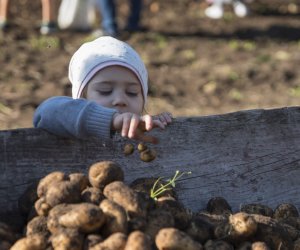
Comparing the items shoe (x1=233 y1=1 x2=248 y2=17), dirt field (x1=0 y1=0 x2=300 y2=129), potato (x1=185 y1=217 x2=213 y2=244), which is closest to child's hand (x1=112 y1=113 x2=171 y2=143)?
potato (x1=185 y1=217 x2=213 y2=244)

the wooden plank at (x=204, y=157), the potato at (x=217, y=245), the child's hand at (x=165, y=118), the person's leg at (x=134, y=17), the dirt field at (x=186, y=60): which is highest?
the person's leg at (x=134, y=17)

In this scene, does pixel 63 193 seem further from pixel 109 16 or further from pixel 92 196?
pixel 109 16

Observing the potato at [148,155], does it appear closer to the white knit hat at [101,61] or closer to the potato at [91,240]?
the white knit hat at [101,61]

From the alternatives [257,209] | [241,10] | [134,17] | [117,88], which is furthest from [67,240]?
[241,10]

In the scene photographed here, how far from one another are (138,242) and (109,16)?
7050 mm

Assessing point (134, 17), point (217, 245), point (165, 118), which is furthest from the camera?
point (134, 17)

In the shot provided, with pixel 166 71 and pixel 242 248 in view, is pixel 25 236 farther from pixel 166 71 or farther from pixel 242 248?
pixel 166 71

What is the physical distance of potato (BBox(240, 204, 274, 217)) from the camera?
3348 millimetres

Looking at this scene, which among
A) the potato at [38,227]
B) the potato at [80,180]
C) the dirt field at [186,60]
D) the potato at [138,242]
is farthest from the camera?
the dirt field at [186,60]

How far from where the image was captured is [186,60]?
883cm

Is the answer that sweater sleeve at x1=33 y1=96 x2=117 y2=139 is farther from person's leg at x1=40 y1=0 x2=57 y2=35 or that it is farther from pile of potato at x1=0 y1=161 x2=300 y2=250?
person's leg at x1=40 y1=0 x2=57 y2=35

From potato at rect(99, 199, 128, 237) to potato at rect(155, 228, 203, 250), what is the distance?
12 centimetres

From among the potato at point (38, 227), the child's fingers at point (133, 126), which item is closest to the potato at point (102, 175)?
the child's fingers at point (133, 126)

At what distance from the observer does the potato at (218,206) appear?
10.8 feet
